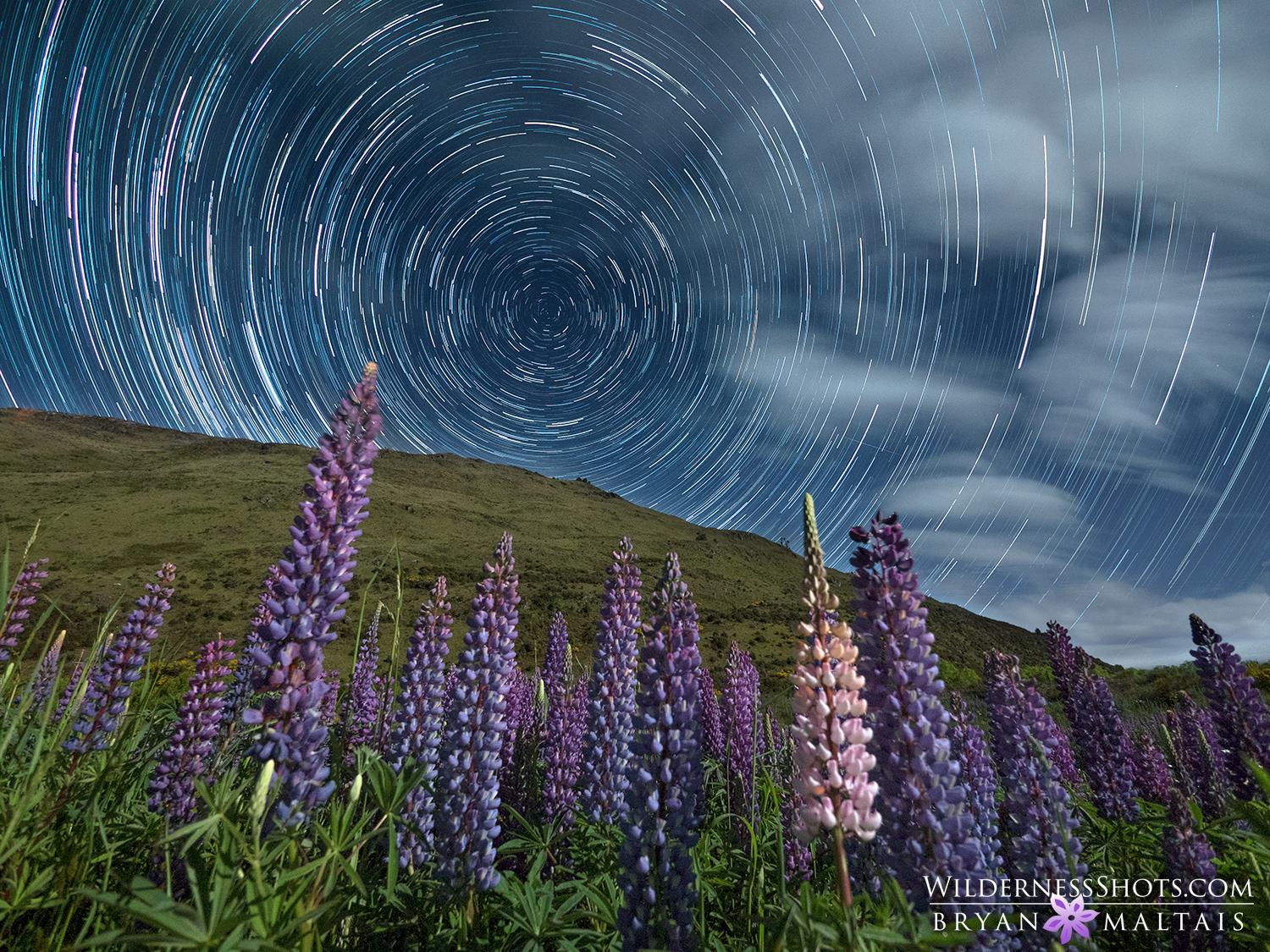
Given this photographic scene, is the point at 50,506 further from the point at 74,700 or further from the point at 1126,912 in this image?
the point at 1126,912

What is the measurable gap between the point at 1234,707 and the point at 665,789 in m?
6.33

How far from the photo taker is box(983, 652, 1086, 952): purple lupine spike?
11.3 feet

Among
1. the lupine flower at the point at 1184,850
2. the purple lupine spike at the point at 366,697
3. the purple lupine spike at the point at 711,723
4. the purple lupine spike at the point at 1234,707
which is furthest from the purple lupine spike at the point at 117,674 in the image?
the purple lupine spike at the point at 1234,707

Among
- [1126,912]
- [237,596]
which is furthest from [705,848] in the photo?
[237,596]

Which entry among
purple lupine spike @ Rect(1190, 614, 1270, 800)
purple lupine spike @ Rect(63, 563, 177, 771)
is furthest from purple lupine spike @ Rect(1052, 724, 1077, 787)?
purple lupine spike @ Rect(63, 563, 177, 771)

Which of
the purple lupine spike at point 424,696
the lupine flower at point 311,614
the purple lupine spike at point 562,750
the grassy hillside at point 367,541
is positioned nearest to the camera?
the lupine flower at point 311,614

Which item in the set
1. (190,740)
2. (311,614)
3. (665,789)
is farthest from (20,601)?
(665,789)

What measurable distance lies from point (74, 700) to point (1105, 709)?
32.7 ft

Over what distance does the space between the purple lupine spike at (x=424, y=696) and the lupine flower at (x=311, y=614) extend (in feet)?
7.69

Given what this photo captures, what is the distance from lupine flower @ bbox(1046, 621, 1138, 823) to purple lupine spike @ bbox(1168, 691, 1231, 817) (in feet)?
1.97

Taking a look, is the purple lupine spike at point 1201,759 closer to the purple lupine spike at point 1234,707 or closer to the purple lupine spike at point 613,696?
A: the purple lupine spike at point 1234,707

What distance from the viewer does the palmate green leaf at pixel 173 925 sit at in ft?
4.62

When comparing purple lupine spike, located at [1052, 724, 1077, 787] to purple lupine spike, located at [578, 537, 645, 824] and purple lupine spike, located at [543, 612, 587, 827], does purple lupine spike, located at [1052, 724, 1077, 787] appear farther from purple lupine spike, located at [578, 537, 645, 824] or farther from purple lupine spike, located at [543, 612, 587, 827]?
purple lupine spike, located at [543, 612, 587, 827]

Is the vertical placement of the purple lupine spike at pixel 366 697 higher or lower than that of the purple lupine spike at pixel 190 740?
higher
